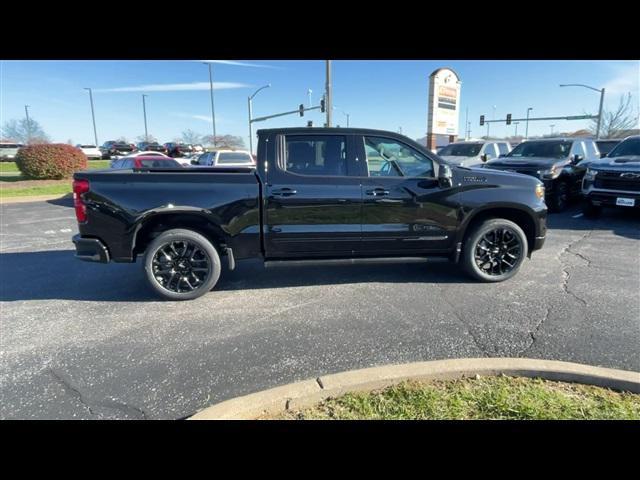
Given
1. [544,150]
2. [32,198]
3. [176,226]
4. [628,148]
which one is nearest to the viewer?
[176,226]

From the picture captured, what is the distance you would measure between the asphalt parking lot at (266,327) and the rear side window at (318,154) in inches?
57.5

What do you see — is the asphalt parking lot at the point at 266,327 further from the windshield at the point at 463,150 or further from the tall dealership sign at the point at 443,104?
the tall dealership sign at the point at 443,104

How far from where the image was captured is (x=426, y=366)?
8.67 ft

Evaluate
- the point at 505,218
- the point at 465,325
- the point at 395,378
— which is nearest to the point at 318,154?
the point at 465,325

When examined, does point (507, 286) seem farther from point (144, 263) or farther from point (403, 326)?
point (144, 263)

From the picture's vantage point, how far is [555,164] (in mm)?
8930

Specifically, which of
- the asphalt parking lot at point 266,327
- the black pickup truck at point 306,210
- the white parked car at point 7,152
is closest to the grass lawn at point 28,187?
the asphalt parking lot at point 266,327

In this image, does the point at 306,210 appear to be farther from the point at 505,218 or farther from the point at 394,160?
the point at 505,218

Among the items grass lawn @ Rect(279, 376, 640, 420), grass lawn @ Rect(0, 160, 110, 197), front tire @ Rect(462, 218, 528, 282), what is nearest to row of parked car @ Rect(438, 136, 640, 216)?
front tire @ Rect(462, 218, 528, 282)

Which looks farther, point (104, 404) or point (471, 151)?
Answer: point (471, 151)

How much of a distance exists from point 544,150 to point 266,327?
10.0 metres

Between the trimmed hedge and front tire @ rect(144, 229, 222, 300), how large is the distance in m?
16.1
